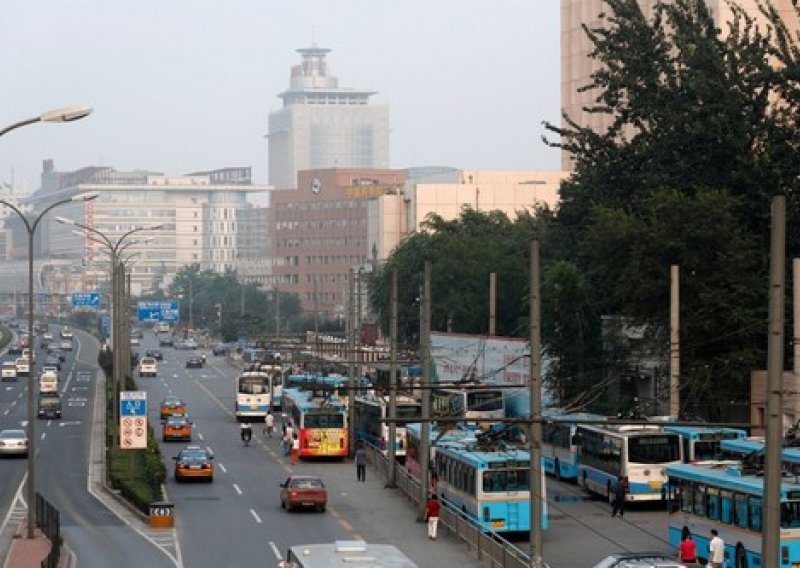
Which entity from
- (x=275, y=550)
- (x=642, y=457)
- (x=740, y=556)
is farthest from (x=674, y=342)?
(x=740, y=556)

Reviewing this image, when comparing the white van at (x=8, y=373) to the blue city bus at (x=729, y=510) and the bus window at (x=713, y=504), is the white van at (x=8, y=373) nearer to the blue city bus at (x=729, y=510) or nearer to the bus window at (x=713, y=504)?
the blue city bus at (x=729, y=510)

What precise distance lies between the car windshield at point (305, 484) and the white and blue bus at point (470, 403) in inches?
703

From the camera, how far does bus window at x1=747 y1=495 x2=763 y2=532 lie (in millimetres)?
40312

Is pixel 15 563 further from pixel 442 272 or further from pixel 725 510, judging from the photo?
pixel 442 272

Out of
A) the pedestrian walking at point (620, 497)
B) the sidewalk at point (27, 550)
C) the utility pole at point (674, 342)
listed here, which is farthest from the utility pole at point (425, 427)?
the utility pole at point (674, 342)

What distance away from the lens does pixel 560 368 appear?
84.4 m

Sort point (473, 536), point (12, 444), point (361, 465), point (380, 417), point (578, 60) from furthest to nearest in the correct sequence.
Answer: point (578, 60) < point (12, 444) < point (380, 417) < point (361, 465) < point (473, 536)

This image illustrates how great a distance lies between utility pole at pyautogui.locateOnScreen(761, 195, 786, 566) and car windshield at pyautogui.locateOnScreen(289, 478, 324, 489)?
34.0 meters

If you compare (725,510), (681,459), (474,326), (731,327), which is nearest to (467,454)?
(681,459)

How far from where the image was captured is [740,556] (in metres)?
41.7

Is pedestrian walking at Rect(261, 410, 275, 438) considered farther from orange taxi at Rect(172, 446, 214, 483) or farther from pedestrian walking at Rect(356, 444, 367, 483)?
pedestrian walking at Rect(356, 444, 367, 483)

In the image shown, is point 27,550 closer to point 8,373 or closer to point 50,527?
point 50,527

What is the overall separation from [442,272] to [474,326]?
476cm

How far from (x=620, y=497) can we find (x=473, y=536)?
8.16 metres
